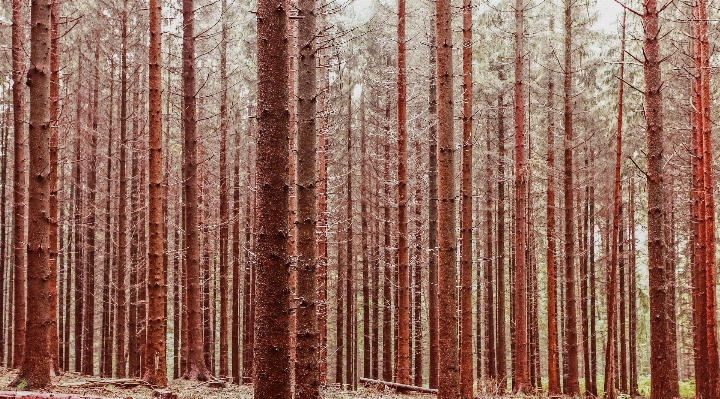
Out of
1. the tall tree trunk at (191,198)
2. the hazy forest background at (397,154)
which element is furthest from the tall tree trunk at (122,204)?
the tall tree trunk at (191,198)

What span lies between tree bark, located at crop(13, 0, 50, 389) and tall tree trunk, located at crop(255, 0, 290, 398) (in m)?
4.93

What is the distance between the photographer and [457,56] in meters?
21.3

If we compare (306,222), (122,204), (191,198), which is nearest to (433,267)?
(191,198)

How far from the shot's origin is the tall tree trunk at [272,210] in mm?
5039

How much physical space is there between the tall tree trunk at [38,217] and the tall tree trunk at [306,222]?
3752mm

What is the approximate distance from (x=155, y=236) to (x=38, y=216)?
7.18ft

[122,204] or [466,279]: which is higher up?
[122,204]

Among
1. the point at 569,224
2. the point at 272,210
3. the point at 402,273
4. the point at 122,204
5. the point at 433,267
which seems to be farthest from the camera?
the point at 433,267

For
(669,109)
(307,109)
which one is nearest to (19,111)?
(307,109)

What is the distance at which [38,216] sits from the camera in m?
8.50

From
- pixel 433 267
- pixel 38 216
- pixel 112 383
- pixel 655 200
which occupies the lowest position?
pixel 112 383

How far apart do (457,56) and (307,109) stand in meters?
14.0

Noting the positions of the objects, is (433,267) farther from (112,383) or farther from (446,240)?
(112,383)

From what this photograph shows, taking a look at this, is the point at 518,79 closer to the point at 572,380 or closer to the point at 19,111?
the point at 572,380
